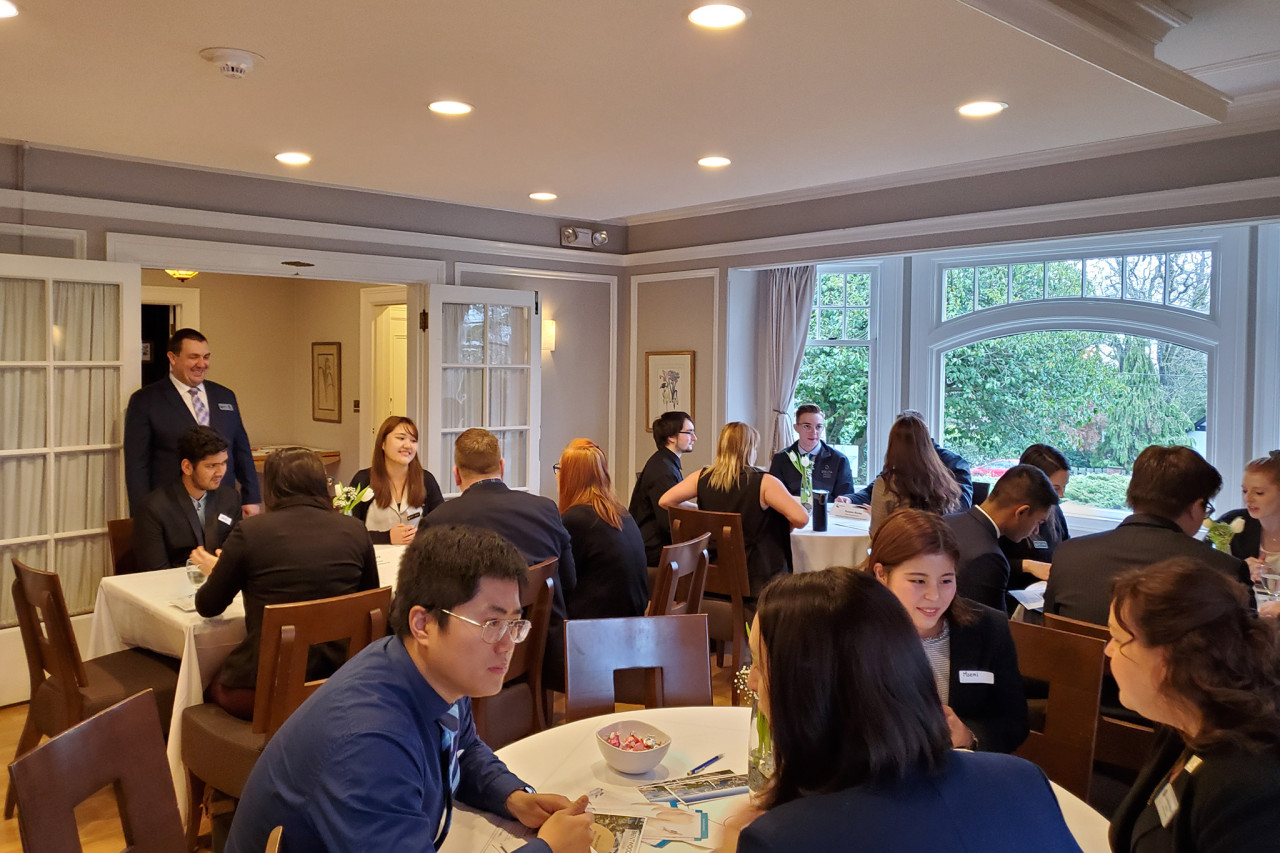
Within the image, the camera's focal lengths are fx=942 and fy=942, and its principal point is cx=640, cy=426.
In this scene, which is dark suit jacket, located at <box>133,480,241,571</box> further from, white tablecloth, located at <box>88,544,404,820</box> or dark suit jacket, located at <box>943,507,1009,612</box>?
dark suit jacket, located at <box>943,507,1009,612</box>

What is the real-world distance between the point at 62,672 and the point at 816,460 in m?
4.29

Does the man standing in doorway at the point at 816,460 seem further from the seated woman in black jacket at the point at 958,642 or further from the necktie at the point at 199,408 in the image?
the seated woman in black jacket at the point at 958,642

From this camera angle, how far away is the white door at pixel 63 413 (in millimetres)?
4426

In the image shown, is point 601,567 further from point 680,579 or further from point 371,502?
point 371,502

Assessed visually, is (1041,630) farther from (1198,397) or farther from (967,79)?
(1198,397)

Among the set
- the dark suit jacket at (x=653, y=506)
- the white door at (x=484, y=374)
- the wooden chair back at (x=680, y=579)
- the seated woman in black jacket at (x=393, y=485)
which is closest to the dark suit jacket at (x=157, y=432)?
the seated woman in black jacket at (x=393, y=485)

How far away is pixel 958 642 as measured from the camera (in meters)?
2.31

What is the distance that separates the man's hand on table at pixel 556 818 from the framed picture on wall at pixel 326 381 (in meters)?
6.85

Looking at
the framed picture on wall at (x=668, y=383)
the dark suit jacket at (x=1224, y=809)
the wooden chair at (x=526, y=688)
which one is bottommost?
the wooden chair at (x=526, y=688)

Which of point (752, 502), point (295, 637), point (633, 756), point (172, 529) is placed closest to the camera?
point (633, 756)

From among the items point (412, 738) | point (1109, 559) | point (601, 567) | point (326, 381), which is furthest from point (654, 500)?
point (326, 381)

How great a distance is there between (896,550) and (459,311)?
14.0 ft

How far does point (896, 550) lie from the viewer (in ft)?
7.64

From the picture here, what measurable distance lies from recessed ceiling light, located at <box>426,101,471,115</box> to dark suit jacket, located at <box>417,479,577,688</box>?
134 cm
